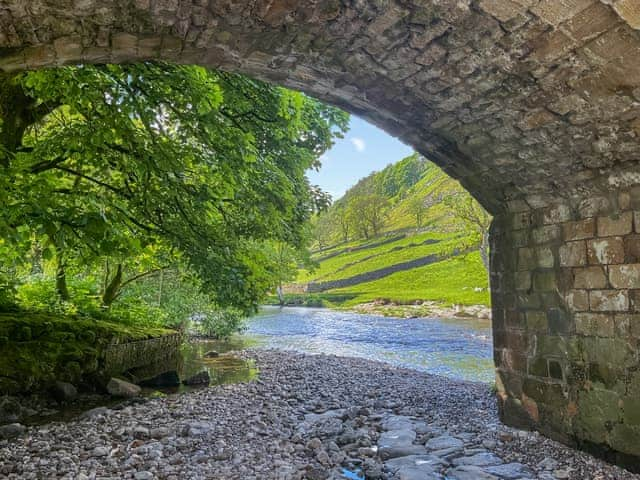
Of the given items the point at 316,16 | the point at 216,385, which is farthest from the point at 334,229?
the point at 316,16

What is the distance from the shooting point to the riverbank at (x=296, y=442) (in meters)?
3.70

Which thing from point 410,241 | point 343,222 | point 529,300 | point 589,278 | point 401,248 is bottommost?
point 529,300

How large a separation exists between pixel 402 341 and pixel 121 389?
429 inches

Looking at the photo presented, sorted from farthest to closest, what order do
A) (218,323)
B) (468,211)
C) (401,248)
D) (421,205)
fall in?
(421,205)
(401,248)
(218,323)
(468,211)

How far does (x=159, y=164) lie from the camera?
5.05 metres

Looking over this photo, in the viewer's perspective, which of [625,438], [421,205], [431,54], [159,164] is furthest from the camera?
[421,205]

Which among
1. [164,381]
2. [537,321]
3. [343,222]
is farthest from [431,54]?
[343,222]

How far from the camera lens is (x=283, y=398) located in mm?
6863

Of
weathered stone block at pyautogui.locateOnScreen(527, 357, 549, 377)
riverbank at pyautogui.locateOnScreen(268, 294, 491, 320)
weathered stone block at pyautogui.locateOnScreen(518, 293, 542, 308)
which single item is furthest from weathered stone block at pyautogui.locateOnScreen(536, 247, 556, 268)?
riverbank at pyautogui.locateOnScreen(268, 294, 491, 320)

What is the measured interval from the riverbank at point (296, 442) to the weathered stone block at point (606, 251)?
1798mm

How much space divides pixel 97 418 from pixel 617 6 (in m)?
6.17

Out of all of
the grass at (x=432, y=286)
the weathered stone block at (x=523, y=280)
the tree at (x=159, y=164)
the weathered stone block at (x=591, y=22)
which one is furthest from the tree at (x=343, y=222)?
the weathered stone block at (x=591, y=22)

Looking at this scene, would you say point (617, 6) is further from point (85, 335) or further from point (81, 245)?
point (85, 335)

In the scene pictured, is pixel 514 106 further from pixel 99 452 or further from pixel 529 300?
pixel 99 452
